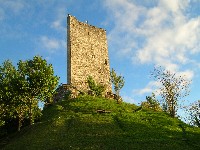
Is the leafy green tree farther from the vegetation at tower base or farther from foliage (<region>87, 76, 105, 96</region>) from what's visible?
foliage (<region>87, 76, 105, 96</region>)

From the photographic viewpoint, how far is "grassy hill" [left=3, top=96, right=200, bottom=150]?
46.8 metres

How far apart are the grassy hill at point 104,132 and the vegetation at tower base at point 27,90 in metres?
4.31

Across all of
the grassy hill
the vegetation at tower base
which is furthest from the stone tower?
the vegetation at tower base

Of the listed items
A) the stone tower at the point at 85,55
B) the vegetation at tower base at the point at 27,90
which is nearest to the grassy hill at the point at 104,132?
the vegetation at tower base at the point at 27,90

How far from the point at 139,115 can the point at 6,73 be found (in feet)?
91.1

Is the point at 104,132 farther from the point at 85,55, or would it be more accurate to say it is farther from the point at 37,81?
the point at 85,55

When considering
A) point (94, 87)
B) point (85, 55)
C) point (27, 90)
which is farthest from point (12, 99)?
point (85, 55)

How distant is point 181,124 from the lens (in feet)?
203

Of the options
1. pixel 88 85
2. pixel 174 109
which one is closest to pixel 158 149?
pixel 174 109

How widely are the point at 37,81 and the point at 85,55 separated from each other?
29.3 m

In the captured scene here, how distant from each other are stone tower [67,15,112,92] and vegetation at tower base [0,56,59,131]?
19.8 m

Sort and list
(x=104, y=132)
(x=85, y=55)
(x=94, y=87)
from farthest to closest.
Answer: (x=85, y=55) → (x=94, y=87) → (x=104, y=132)

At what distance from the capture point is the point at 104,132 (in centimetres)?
5153

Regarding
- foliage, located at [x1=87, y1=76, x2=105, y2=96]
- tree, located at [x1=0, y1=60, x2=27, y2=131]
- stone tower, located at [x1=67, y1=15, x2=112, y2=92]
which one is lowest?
tree, located at [x1=0, y1=60, x2=27, y2=131]
